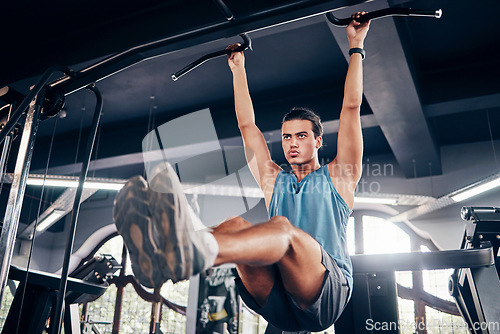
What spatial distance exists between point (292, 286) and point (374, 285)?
4.11 feet

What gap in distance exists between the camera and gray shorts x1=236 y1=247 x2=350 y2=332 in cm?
168

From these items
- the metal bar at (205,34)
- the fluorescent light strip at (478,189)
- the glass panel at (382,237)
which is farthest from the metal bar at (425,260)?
the glass panel at (382,237)

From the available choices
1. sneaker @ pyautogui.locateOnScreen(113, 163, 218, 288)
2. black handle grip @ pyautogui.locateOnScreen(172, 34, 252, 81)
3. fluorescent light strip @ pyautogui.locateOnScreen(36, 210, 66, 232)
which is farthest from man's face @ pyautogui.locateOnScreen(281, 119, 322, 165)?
fluorescent light strip @ pyautogui.locateOnScreen(36, 210, 66, 232)

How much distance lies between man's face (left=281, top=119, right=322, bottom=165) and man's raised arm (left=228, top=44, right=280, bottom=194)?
0.15 m

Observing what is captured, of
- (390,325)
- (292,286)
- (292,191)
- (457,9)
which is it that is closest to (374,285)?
(390,325)

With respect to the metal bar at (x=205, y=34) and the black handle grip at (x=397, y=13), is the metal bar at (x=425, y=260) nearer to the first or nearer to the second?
the black handle grip at (x=397, y=13)

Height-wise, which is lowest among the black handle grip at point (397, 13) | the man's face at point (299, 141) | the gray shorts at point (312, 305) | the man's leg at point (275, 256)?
the gray shorts at point (312, 305)

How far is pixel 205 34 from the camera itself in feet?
6.15

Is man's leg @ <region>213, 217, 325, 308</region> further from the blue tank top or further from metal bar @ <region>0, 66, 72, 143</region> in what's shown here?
metal bar @ <region>0, 66, 72, 143</region>

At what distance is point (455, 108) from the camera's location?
4777 millimetres

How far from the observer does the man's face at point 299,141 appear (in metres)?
2.06

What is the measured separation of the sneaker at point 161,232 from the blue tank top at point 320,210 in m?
0.75

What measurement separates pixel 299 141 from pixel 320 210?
0.36 m

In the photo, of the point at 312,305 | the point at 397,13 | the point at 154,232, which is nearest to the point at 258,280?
the point at 312,305
